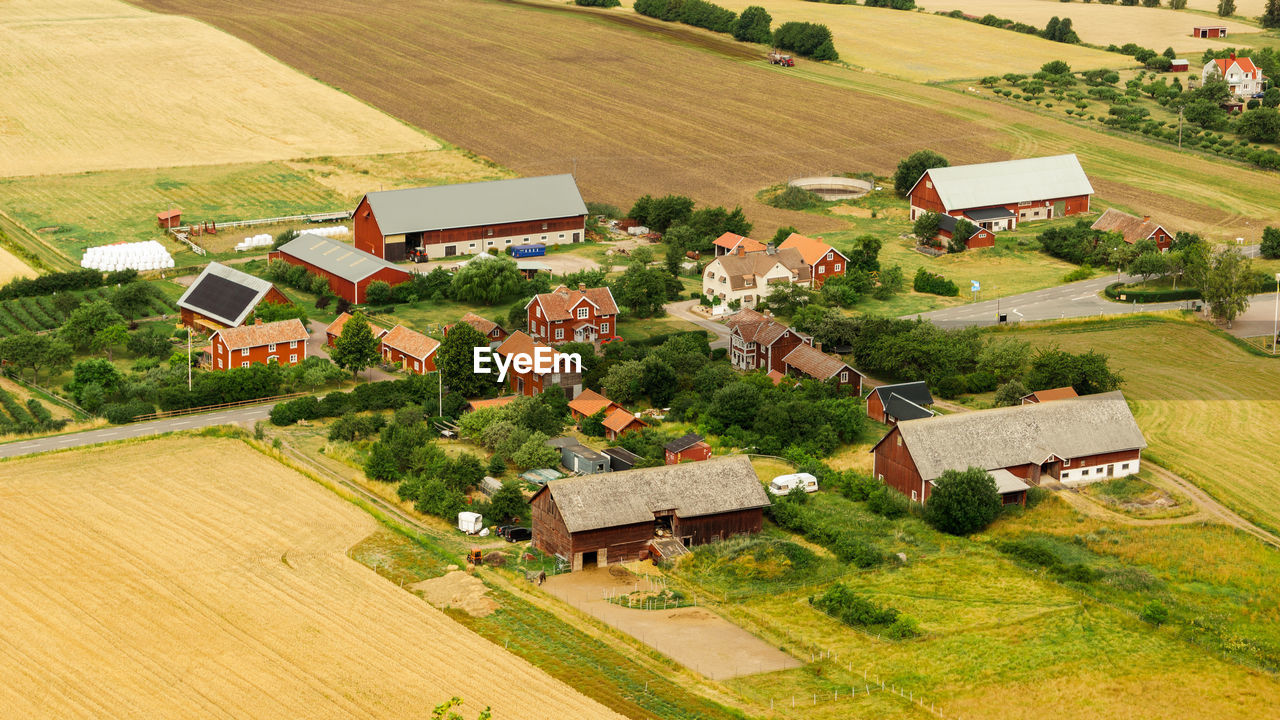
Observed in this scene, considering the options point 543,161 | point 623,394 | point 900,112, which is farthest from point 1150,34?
point 623,394

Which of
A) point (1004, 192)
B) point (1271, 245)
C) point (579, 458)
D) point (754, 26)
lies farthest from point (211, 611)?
point (754, 26)

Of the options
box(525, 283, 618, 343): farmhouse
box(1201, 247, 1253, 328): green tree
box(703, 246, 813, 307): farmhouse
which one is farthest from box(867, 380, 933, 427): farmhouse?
box(1201, 247, 1253, 328): green tree

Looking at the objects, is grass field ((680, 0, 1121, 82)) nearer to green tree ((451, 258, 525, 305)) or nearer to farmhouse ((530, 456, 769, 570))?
green tree ((451, 258, 525, 305))

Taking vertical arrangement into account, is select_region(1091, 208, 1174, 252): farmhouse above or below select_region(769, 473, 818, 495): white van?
above

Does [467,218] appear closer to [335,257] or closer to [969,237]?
[335,257]

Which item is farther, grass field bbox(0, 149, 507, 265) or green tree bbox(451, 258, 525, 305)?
grass field bbox(0, 149, 507, 265)

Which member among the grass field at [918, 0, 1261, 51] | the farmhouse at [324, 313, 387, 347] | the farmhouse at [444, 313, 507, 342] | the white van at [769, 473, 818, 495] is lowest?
the farmhouse at [324, 313, 387, 347]
